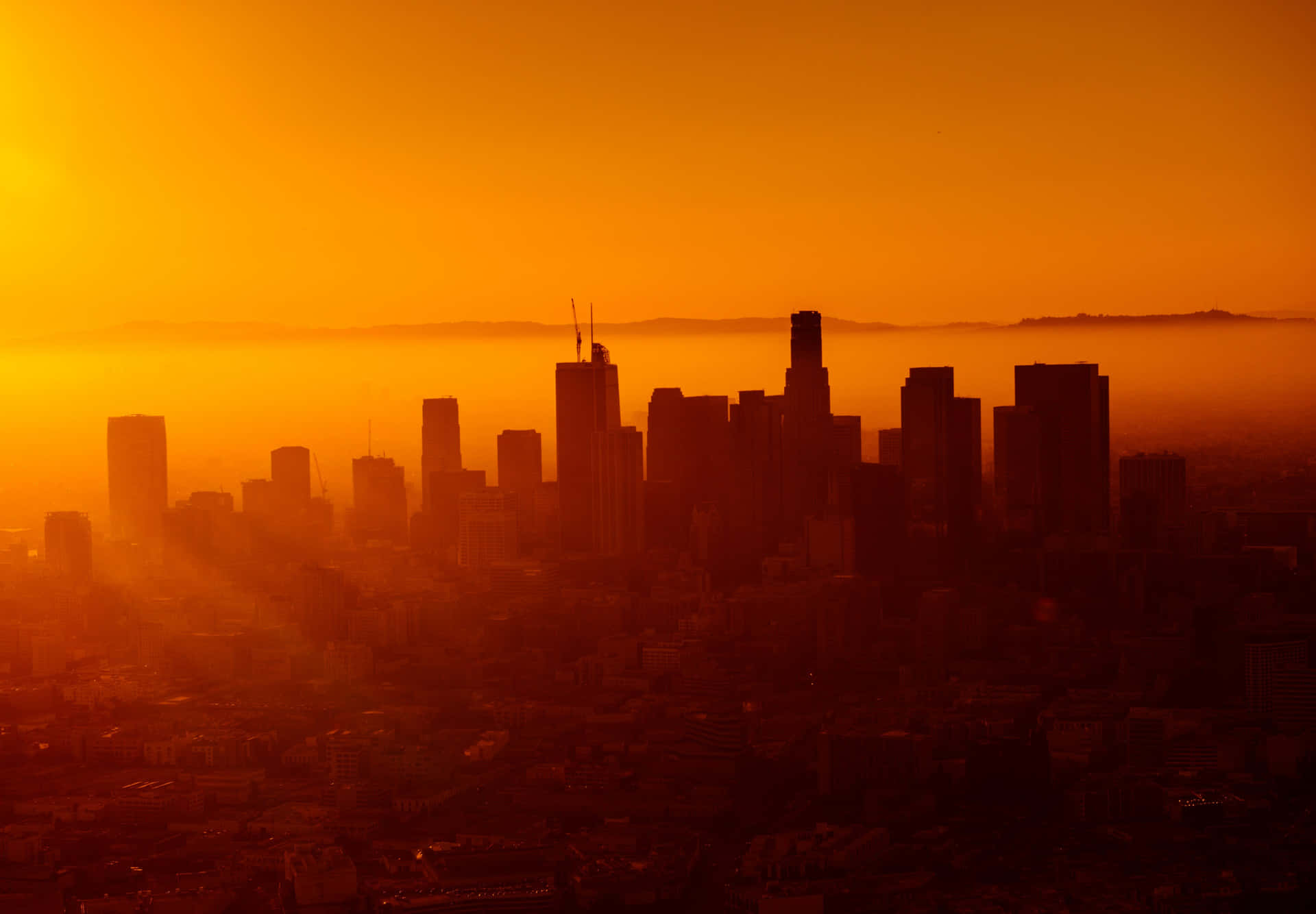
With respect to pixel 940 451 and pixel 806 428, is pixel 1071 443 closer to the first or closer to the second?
pixel 940 451

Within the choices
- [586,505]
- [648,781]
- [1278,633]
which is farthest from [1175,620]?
[586,505]

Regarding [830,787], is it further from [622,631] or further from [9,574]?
[9,574]

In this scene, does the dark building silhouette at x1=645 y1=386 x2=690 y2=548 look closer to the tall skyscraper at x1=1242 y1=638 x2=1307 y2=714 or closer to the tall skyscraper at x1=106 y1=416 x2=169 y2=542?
the tall skyscraper at x1=106 y1=416 x2=169 y2=542

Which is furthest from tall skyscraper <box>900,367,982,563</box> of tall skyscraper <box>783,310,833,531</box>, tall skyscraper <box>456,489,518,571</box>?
tall skyscraper <box>456,489,518,571</box>

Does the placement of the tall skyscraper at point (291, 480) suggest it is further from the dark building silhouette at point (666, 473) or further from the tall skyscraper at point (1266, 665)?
the tall skyscraper at point (1266, 665)

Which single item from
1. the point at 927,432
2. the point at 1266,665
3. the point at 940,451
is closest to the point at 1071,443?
the point at 940,451

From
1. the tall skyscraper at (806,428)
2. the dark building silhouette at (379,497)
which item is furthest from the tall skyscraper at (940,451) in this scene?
the dark building silhouette at (379,497)
